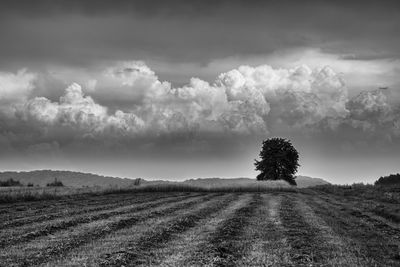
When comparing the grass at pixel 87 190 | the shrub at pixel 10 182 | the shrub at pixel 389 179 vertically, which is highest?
the shrub at pixel 389 179

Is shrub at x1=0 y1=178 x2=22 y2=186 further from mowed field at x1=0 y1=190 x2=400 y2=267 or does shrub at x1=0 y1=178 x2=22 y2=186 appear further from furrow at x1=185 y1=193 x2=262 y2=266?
furrow at x1=185 y1=193 x2=262 y2=266

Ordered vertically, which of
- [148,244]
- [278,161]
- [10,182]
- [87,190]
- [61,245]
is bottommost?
[61,245]

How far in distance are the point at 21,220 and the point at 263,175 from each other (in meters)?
97.9

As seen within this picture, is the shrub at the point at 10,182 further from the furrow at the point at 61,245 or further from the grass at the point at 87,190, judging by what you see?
the furrow at the point at 61,245

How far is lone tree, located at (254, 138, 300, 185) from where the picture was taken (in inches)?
4705

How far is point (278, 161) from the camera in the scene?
119 meters

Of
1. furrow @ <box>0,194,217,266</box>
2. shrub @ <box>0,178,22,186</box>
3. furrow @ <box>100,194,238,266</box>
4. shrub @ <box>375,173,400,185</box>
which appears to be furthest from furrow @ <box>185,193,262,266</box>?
shrub @ <box>375,173,400,185</box>

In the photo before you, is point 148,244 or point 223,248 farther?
point 148,244

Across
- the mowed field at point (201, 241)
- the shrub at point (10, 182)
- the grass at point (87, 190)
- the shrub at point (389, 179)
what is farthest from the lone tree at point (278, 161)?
the mowed field at point (201, 241)

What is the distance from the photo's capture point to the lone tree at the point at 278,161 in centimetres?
11950

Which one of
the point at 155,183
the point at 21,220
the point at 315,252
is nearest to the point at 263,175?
the point at 155,183

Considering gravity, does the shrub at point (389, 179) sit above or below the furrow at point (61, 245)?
above

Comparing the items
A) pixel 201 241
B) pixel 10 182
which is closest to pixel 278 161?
pixel 10 182

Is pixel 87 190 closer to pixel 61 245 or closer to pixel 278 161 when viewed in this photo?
pixel 61 245
